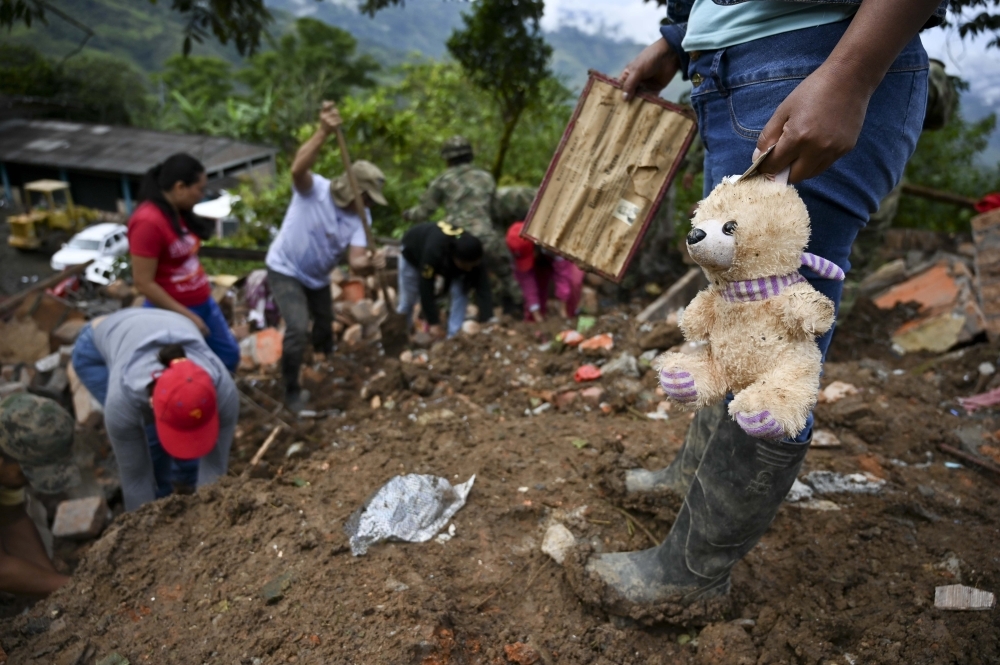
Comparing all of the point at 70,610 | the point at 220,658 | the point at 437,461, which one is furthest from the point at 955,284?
the point at 70,610

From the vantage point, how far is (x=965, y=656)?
1637mm

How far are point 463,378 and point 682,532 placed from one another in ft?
8.02

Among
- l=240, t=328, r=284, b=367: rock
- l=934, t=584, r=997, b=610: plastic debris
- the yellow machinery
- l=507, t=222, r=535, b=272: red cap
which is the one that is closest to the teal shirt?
l=934, t=584, r=997, b=610: plastic debris

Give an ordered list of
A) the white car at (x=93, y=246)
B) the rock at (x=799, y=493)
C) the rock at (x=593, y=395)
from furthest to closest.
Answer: the white car at (x=93, y=246)
the rock at (x=593, y=395)
the rock at (x=799, y=493)

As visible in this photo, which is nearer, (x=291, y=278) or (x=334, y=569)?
(x=334, y=569)

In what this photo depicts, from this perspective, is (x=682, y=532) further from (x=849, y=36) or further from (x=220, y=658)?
(x=220, y=658)

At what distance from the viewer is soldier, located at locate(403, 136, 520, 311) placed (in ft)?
17.0

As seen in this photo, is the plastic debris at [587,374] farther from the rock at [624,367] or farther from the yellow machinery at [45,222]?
the yellow machinery at [45,222]

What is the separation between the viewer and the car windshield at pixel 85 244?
13.1 m

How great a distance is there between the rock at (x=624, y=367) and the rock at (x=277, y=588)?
2.20 metres

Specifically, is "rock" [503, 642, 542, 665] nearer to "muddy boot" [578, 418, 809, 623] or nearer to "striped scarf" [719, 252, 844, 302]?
"muddy boot" [578, 418, 809, 623]

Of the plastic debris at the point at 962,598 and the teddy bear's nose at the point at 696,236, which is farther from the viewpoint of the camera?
the plastic debris at the point at 962,598

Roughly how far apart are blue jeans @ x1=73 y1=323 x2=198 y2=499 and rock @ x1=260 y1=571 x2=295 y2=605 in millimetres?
1454

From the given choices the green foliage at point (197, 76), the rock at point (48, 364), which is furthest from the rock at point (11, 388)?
the green foliage at point (197, 76)
